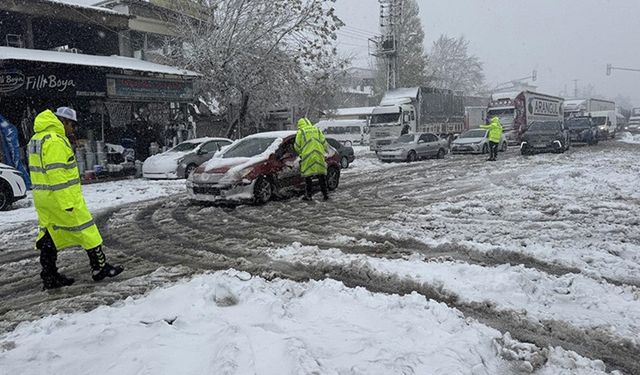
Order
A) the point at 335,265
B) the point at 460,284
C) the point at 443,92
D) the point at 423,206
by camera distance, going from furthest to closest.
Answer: the point at 443,92 < the point at 423,206 < the point at 335,265 < the point at 460,284

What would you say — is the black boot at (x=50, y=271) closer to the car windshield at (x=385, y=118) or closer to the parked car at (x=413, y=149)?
the parked car at (x=413, y=149)

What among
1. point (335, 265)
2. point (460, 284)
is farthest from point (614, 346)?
point (335, 265)

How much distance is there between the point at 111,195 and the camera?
13062mm

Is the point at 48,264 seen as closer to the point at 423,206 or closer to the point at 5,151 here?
the point at 423,206

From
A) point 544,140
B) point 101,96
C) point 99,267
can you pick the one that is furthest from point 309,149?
point 544,140

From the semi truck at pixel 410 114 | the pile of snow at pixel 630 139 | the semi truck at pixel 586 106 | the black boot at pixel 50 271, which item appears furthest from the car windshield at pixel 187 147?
the semi truck at pixel 586 106

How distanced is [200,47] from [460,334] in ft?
68.0

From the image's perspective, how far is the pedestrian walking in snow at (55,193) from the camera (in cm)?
470

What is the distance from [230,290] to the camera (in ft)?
14.7

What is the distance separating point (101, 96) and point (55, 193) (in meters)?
14.6

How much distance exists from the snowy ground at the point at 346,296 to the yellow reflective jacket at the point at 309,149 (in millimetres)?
1454

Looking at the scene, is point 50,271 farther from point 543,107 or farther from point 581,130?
point 543,107

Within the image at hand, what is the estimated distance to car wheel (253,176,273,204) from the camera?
9.90 metres

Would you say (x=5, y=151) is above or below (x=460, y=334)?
above
